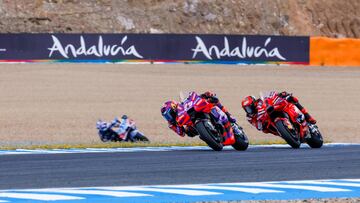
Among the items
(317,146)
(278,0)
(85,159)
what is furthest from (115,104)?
(278,0)

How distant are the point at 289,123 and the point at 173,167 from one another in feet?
12.7

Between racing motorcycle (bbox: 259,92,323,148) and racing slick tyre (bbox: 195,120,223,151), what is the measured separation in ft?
3.85

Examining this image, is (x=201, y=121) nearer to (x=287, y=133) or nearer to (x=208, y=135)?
(x=208, y=135)

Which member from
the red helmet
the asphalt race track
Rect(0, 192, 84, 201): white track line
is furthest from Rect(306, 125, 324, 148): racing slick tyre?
Rect(0, 192, 84, 201): white track line

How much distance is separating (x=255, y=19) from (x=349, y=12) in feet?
20.6

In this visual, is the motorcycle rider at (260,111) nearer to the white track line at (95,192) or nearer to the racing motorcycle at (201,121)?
the racing motorcycle at (201,121)

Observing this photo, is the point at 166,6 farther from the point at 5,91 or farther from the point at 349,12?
the point at 5,91

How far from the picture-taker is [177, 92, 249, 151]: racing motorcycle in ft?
50.9

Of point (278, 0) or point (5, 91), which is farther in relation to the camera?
point (278, 0)

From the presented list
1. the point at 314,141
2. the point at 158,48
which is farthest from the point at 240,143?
the point at 158,48

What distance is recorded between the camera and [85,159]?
46.1 ft

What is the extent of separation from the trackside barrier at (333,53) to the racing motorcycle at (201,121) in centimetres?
3193

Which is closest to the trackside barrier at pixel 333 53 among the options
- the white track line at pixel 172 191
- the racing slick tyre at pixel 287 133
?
the racing slick tyre at pixel 287 133

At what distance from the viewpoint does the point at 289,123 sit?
1644 cm
